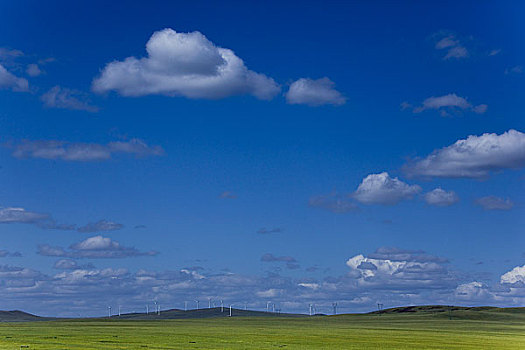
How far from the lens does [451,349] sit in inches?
4660

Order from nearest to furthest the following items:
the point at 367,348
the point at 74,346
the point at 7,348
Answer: the point at 7,348
the point at 74,346
the point at 367,348

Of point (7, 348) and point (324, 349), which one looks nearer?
point (7, 348)

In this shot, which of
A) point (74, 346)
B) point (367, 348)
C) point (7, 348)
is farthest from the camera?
point (367, 348)

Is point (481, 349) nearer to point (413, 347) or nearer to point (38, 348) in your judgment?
point (413, 347)

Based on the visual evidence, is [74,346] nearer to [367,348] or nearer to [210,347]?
[210,347]

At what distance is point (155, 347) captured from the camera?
104688mm

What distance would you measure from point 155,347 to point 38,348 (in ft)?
49.9

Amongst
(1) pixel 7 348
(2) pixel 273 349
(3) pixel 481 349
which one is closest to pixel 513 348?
(3) pixel 481 349

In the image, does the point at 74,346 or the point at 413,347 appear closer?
the point at 74,346

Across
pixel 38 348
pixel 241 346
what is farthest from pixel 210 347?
pixel 38 348

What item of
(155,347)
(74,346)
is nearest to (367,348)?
(155,347)

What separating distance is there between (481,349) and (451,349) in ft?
15.0

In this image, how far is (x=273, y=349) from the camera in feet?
348

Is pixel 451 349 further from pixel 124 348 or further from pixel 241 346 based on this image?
pixel 124 348
